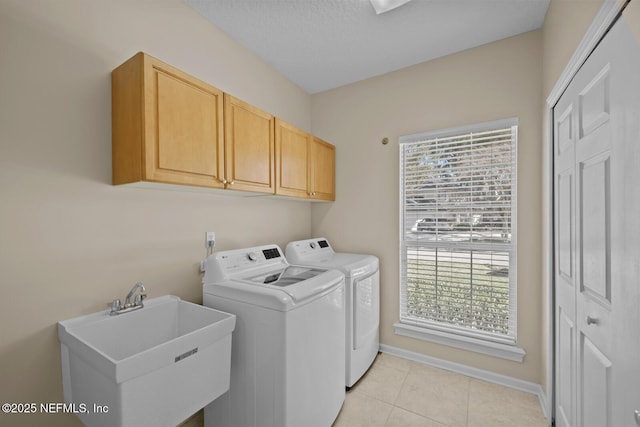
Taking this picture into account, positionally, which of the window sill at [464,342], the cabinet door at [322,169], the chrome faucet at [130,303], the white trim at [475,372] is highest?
the cabinet door at [322,169]

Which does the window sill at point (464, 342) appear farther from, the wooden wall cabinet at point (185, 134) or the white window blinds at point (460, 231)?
the wooden wall cabinet at point (185, 134)

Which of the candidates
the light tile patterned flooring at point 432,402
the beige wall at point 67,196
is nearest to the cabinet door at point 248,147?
the beige wall at point 67,196

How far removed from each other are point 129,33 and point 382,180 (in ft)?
7.15

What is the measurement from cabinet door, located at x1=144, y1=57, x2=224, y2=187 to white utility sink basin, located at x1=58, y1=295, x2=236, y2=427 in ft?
2.51

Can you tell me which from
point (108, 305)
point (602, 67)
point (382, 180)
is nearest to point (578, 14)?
point (602, 67)

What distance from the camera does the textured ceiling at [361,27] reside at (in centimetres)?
180

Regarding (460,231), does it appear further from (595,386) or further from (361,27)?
(361,27)

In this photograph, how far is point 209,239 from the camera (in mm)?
1932

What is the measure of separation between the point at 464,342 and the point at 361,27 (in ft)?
8.79

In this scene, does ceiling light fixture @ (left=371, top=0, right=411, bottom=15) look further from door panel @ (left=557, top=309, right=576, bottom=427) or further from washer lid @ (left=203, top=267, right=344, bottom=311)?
door panel @ (left=557, top=309, right=576, bottom=427)

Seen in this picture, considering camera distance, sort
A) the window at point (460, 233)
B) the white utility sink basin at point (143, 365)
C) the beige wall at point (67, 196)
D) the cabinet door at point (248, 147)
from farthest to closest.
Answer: the window at point (460, 233)
the cabinet door at point (248, 147)
the beige wall at point (67, 196)
the white utility sink basin at point (143, 365)

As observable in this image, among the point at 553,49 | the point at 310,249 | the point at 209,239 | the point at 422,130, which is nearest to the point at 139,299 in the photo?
the point at 209,239

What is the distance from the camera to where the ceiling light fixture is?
1.72 m

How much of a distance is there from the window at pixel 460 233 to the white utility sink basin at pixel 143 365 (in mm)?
1827
